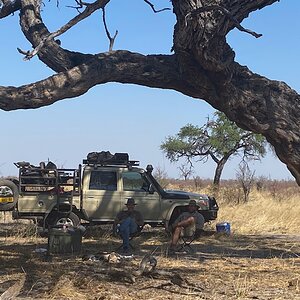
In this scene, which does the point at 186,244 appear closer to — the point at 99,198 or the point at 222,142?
the point at 99,198

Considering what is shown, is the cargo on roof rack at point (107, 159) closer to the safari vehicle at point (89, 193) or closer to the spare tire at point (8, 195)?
the safari vehicle at point (89, 193)

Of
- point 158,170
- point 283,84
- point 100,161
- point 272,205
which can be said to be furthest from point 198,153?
point 283,84

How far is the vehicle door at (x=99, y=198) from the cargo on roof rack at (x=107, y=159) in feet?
0.71

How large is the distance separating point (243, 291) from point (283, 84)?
3285 millimetres

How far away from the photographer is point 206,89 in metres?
9.30

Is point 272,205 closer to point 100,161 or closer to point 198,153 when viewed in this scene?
point 100,161

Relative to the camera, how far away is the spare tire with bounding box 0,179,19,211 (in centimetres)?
1410

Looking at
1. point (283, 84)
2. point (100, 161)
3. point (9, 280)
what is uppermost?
point (283, 84)

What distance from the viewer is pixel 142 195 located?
14.9 m

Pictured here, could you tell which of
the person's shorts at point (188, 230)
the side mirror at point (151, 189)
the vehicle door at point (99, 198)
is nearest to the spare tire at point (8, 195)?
the vehicle door at point (99, 198)

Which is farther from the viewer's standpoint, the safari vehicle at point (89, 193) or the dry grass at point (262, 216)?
the dry grass at point (262, 216)

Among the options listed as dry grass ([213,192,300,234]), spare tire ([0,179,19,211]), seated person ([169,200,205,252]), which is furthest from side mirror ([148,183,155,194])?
dry grass ([213,192,300,234])

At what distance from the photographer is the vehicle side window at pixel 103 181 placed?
585 inches

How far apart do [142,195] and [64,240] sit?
145 inches
